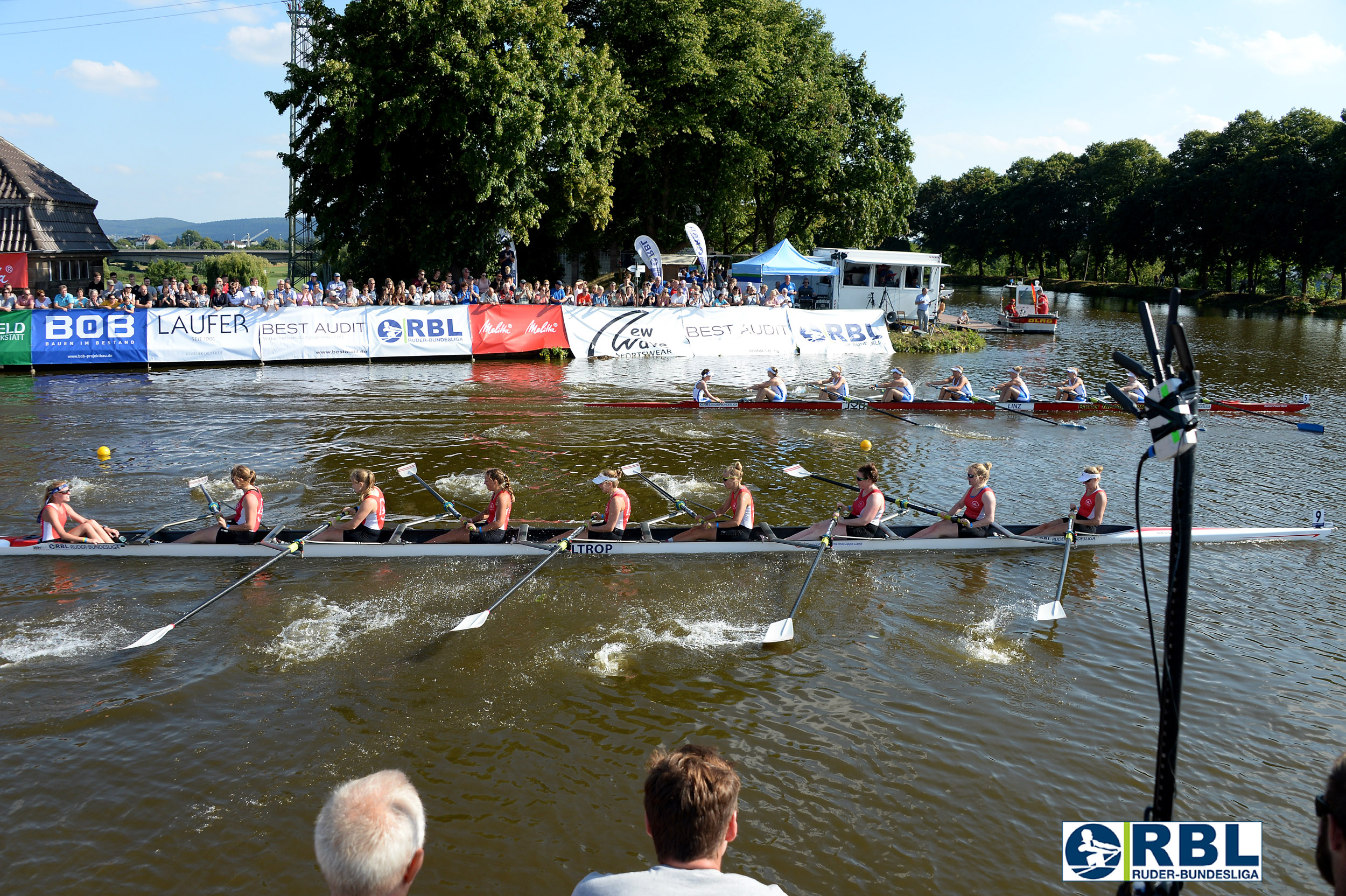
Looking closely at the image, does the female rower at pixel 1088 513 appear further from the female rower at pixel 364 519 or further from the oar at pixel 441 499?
the female rower at pixel 364 519

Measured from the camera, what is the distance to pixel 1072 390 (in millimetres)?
22000

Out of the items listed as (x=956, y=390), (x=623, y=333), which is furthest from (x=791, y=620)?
(x=623, y=333)

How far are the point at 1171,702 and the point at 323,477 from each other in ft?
45.4

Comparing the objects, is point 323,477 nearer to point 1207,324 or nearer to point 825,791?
point 825,791

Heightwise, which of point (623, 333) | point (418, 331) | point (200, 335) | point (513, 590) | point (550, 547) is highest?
point (623, 333)

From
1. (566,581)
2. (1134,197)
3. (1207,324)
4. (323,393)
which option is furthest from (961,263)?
(566,581)

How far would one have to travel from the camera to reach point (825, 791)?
7.10 metres

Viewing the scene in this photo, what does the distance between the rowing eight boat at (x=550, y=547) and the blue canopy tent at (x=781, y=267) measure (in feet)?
79.7

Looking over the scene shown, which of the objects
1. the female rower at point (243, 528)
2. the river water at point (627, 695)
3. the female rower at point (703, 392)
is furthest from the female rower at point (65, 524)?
the female rower at point (703, 392)

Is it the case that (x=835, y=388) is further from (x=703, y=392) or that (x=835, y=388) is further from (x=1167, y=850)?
(x=1167, y=850)

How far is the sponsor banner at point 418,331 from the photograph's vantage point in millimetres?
26031

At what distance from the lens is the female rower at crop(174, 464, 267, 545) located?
11430mm

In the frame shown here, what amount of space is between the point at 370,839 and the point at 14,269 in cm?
3102

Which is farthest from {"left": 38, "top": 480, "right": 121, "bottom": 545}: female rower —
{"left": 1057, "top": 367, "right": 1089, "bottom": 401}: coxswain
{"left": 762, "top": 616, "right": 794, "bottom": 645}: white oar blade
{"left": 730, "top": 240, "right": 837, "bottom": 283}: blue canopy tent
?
{"left": 730, "top": 240, "right": 837, "bottom": 283}: blue canopy tent
